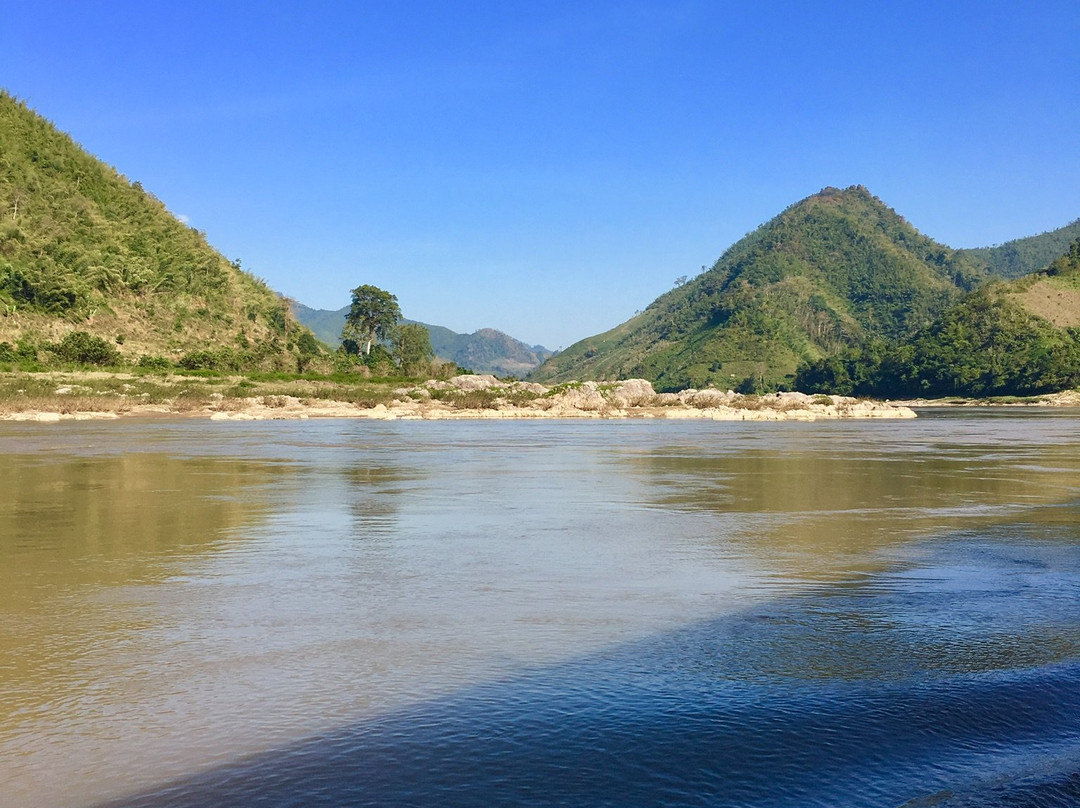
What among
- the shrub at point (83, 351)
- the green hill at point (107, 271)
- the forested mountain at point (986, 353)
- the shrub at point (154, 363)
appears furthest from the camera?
the forested mountain at point (986, 353)

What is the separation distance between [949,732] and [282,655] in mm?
4863

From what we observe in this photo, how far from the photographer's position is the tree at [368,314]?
10969 cm

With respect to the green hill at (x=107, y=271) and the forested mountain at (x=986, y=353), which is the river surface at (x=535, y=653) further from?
the forested mountain at (x=986, y=353)

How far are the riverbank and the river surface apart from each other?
4382 cm

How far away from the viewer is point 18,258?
8788cm

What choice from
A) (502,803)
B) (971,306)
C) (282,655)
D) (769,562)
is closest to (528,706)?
(502,803)

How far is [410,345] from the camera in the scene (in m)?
112

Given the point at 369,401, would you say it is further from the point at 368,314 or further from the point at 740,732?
the point at 740,732

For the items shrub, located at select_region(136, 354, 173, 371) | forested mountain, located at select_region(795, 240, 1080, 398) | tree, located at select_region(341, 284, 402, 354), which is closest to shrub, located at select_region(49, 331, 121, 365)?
shrub, located at select_region(136, 354, 173, 371)

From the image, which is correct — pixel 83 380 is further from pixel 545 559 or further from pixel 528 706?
pixel 528 706

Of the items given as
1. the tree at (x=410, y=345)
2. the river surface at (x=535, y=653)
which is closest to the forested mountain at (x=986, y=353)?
the tree at (x=410, y=345)

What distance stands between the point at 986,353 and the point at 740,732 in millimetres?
165845

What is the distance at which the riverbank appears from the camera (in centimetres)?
5712

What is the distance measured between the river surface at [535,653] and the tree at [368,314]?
94321 mm
